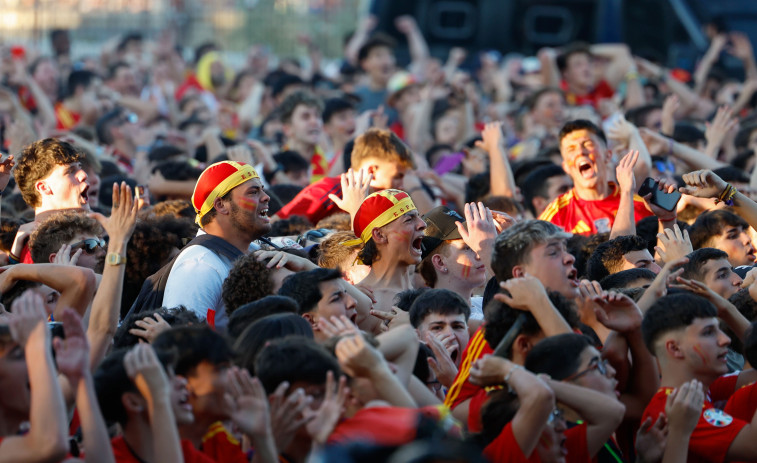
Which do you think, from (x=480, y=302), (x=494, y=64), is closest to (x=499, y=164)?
(x=480, y=302)

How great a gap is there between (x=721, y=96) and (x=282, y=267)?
32.7 feet

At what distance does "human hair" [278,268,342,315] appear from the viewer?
5.33 meters

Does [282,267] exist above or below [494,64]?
above

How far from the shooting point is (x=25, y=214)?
7.62 m

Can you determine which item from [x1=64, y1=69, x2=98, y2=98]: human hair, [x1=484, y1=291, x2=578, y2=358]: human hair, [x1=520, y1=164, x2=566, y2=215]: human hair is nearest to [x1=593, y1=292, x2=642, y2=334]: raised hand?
[x1=484, y1=291, x2=578, y2=358]: human hair

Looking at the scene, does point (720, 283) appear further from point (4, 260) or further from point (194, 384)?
point (4, 260)

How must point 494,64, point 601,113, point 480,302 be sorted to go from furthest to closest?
point 494,64 → point 601,113 → point 480,302

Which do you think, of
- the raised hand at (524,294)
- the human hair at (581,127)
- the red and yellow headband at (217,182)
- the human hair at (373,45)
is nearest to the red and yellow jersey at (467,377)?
the raised hand at (524,294)

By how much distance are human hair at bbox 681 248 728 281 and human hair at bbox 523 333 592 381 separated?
1855 millimetres

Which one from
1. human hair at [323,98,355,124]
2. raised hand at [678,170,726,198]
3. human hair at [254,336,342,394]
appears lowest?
human hair at [323,98,355,124]

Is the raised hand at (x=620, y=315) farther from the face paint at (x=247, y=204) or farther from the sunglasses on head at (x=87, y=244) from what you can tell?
the sunglasses on head at (x=87, y=244)

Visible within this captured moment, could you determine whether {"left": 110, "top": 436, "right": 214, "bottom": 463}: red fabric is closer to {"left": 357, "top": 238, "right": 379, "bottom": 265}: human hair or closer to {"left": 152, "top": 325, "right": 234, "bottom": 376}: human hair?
{"left": 152, "top": 325, "right": 234, "bottom": 376}: human hair

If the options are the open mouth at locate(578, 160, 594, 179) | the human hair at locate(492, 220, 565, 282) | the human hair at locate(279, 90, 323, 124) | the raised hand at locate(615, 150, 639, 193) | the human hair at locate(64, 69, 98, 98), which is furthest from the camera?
the human hair at locate(64, 69, 98, 98)

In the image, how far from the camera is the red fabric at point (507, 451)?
4.31 meters
